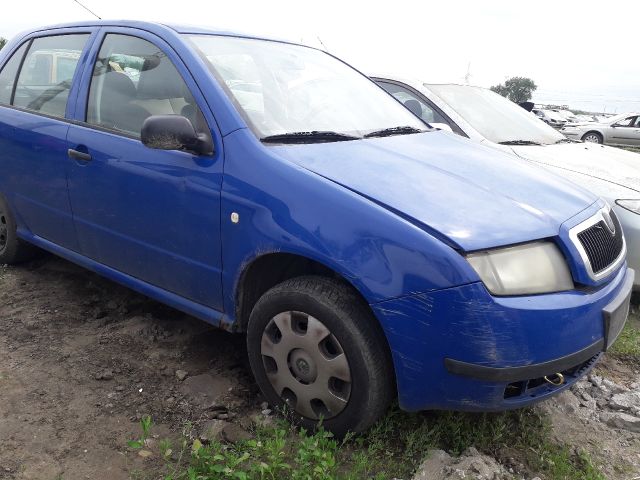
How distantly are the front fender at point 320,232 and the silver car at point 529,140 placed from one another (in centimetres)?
189

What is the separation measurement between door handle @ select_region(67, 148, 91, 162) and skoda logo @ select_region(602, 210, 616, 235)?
2559 millimetres

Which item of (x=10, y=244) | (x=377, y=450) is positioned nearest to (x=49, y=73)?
(x=10, y=244)

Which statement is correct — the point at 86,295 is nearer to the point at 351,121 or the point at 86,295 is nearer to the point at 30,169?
the point at 30,169

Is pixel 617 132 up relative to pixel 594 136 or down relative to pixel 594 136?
up

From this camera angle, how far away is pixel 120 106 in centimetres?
293

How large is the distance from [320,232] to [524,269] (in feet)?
2.43

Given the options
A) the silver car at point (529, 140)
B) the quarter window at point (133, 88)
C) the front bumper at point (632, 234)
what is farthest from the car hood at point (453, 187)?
the silver car at point (529, 140)

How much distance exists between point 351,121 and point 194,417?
1.63 metres

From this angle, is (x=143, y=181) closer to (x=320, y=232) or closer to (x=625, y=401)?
(x=320, y=232)

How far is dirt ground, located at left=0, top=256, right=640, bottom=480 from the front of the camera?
7.37ft

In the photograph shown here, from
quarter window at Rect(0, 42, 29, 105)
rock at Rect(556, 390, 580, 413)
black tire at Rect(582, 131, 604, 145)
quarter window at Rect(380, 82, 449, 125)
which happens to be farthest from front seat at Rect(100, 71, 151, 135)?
black tire at Rect(582, 131, 604, 145)

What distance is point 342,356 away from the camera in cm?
214

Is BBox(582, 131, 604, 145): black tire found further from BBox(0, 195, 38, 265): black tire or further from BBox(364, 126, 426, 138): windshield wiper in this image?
BBox(0, 195, 38, 265): black tire

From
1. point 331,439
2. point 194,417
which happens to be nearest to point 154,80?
point 194,417
